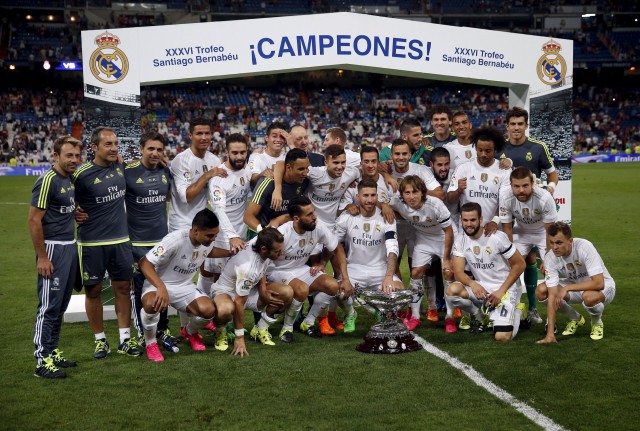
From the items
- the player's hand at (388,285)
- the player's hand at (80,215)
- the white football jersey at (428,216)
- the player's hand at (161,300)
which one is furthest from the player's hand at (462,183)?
the player's hand at (80,215)

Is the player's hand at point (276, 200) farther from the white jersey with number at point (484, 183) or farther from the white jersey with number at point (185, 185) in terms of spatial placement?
the white jersey with number at point (484, 183)

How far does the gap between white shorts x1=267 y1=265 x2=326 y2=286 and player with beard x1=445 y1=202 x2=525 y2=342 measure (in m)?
1.47

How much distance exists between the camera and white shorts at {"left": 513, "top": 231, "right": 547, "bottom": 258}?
27.0 ft

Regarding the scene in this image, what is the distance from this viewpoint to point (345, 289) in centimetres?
766

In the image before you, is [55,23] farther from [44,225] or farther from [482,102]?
[44,225]

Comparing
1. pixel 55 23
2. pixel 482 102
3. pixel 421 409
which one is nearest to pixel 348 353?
pixel 421 409

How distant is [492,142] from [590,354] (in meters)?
2.53

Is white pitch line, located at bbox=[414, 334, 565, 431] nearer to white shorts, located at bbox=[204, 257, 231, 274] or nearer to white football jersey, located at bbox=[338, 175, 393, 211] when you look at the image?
white football jersey, located at bbox=[338, 175, 393, 211]

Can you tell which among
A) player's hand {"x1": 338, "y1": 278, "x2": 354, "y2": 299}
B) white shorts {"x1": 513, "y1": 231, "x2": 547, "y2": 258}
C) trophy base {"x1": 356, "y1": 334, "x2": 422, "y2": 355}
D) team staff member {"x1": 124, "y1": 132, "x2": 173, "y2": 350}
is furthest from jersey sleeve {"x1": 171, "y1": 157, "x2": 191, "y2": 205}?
white shorts {"x1": 513, "y1": 231, "x2": 547, "y2": 258}

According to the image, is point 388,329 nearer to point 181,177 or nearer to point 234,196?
point 234,196

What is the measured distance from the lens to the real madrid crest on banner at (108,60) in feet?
27.7

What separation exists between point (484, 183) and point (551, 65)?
2.76 metres

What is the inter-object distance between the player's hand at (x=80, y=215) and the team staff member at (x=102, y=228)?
46mm

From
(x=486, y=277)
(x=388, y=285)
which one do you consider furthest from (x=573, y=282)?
(x=388, y=285)
